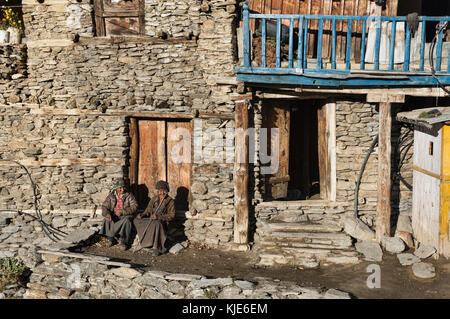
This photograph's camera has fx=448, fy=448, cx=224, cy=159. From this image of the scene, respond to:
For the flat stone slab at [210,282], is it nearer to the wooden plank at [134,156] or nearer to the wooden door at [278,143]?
the wooden door at [278,143]

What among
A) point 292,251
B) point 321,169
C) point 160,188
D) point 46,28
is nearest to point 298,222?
point 292,251

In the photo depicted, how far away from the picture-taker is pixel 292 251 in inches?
323

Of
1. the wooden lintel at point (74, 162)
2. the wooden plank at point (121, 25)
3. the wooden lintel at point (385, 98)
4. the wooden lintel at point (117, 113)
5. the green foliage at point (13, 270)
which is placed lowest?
the green foliage at point (13, 270)

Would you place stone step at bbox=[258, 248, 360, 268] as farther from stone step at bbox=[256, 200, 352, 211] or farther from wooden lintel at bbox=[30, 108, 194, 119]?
wooden lintel at bbox=[30, 108, 194, 119]

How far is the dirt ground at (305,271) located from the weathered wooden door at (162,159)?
130cm

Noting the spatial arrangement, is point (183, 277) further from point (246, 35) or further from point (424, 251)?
point (246, 35)

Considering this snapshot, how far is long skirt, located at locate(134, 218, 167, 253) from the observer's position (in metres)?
8.49

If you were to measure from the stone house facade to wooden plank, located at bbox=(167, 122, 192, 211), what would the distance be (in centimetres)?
16

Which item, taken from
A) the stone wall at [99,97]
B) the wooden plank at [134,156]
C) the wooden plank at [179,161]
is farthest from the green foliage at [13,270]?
A: the wooden plank at [179,161]

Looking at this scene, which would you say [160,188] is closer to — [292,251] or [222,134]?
[222,134]

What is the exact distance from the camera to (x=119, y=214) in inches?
345

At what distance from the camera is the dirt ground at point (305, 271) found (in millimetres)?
6871

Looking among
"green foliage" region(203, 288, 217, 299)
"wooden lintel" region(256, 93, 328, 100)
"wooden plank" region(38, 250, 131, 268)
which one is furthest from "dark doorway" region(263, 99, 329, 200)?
"wooden plank" region(38, 250, 131, 268)

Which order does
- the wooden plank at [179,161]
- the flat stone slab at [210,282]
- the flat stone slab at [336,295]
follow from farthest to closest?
the wooden plank at [179,161], the flat stone slab at [210,282], the flat stone slab at [336,295]
